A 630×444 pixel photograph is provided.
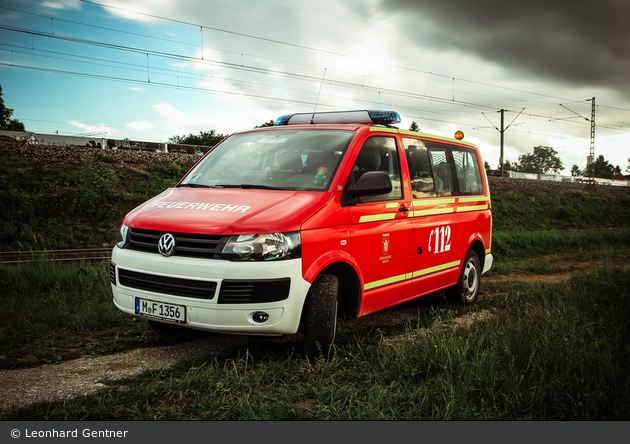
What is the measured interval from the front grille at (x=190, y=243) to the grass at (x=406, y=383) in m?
0.85

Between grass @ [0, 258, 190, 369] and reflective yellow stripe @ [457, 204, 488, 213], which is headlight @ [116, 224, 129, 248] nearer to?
grass @ [0, 258, 190, 369]

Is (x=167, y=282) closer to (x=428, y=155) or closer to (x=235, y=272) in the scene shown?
(x=235, y=272)

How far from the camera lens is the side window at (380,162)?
5129mm

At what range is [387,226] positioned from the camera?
532cm

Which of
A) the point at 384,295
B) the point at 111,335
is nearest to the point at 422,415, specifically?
the point at 384,295

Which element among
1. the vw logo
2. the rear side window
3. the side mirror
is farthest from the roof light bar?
the vw logo

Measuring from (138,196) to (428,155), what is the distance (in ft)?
40.7

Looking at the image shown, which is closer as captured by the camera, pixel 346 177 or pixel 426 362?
pixel 426 362

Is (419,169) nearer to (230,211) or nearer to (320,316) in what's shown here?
(320,316)

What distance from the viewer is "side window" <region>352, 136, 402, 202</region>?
5129mm

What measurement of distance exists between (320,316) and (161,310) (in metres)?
1.24

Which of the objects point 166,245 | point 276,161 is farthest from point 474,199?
point 166,245

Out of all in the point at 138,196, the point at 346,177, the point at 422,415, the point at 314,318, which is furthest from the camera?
the point at 138,196

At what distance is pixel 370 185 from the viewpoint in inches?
188
